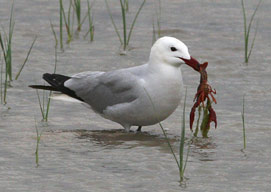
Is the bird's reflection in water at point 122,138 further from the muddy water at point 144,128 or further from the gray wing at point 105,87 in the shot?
the gray wing at point 105,87

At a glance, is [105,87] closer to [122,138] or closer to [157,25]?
[122,138]

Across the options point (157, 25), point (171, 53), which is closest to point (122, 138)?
point (171, 53)

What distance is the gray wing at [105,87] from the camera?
7898mm

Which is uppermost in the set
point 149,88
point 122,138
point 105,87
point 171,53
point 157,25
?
point 171,53

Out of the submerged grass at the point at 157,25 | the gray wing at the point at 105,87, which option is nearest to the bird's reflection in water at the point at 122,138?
the gray wing at the point at 105,87

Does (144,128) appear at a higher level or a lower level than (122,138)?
lower

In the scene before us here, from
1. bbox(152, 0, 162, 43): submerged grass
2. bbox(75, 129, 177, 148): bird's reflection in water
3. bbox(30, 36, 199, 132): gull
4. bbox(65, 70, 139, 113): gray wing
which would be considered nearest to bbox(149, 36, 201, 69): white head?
bbox(30, 36, 199, 132): gull

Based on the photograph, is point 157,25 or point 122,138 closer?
point 122,138

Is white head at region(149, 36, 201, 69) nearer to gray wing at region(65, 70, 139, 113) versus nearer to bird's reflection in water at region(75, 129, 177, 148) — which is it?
gray wing at region(65, 70, 139, 113)

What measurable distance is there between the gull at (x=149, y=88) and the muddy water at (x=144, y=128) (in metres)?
0.21

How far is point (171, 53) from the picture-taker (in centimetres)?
775

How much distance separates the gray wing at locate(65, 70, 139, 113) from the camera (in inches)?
311

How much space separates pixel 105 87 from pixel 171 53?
2.81 ft

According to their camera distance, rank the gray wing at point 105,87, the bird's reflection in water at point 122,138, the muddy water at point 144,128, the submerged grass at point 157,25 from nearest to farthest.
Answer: the muddy water at point 144,128
the bird's reflection in water at point 122,138
the gray wing at point 105,87
the submerged grass at point 157,25
